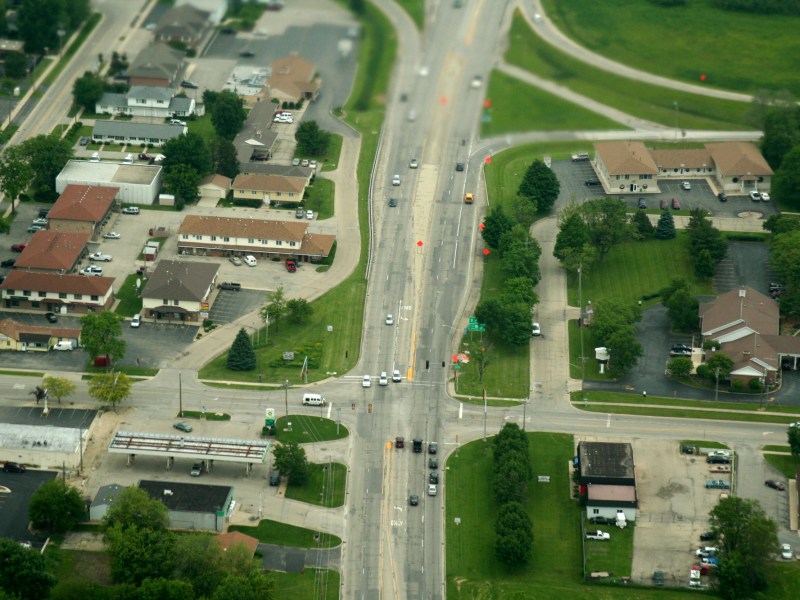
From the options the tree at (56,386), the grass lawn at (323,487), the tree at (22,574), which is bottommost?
the tree at (22,574)

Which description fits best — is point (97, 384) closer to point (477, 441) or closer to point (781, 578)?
point (477, 441)

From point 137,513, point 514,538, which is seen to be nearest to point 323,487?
point 137,513

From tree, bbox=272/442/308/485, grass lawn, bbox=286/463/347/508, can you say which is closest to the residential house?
grass lawn, bbox=286/463/347/508

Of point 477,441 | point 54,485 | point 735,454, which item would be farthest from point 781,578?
point 54,485

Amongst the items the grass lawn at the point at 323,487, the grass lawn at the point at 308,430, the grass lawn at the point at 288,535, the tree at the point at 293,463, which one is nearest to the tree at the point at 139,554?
the grass lawn at the point at 288,535

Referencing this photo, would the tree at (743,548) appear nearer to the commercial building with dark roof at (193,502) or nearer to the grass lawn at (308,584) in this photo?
the grass lawn at (308,584)

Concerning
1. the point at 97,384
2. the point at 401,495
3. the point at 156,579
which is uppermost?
the point at 97,384
